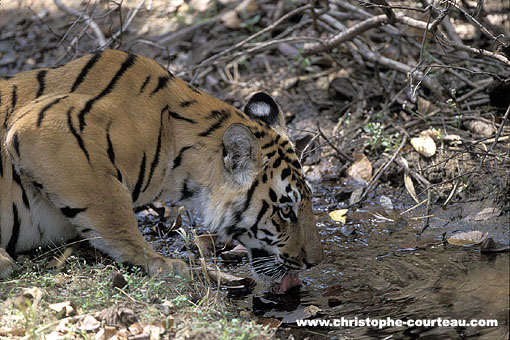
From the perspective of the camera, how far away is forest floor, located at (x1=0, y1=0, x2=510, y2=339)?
3.78 m

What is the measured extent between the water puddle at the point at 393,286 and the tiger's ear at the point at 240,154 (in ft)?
2.64

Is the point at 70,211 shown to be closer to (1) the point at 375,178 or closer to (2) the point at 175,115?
(2) the point at 175,115

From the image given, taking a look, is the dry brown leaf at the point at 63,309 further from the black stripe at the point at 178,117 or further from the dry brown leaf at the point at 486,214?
the dry brown leaf at the point at 486,214

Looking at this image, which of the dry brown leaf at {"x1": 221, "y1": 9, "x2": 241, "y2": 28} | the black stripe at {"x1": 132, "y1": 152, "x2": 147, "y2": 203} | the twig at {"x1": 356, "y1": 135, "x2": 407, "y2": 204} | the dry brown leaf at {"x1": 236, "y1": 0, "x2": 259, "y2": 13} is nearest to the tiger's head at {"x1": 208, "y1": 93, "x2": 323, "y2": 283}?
the black stripe at {"x1": 132, "y1": 152, "x2": 147, "y2": 203}

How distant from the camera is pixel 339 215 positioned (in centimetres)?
572

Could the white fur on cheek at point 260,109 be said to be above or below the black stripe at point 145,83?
below

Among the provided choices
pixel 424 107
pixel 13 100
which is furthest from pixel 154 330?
pixel 424 107

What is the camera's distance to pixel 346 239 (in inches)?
210

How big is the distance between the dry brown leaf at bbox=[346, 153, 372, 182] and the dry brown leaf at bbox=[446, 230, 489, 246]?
1403mm

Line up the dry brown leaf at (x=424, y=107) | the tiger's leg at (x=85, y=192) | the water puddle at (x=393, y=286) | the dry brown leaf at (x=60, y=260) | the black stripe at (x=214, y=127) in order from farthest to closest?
the dry brown leaf at (x=424, y=107) < the black stripe at (x=214, y=127) < the dry brown leaf at (x=60, y=260) < the tiger's leg at (x=85, y=192) < the water puddle at (x=393, y=286)

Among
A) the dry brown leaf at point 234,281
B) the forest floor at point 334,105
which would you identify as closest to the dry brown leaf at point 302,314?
the forest floor at point 334,105

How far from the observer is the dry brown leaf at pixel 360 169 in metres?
6.32

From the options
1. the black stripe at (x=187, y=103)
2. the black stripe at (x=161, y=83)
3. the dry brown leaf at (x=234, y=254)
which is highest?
the black stripe at (x=161, y=83)

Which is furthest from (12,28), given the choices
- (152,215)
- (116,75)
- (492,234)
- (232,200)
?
(492,234)
